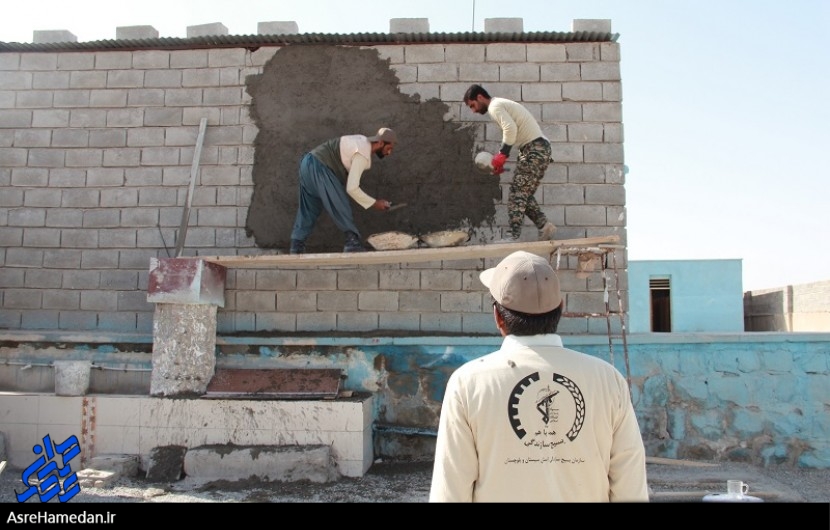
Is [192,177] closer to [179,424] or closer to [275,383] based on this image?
[275,383]

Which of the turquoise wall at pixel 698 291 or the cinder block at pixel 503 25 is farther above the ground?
the cinder block at pixel 503 25

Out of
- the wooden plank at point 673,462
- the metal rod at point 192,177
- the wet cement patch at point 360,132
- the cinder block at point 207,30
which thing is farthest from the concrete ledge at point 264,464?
the cinder block at point 207,30

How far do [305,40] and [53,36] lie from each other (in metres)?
2.80

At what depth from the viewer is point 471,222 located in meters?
6.36

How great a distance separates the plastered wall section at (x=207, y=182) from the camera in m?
6.35

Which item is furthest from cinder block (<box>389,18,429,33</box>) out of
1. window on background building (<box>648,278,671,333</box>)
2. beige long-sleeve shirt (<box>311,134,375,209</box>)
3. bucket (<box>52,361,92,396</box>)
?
window on background building (<box>648,278,671,333</box>)

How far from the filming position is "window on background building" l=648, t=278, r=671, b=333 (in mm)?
18875

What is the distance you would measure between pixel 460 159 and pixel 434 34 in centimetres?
131

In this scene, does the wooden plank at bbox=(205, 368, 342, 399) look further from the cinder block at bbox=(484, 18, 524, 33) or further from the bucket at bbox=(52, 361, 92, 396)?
the cinder block at bbox=(484, 18, 524, 33)

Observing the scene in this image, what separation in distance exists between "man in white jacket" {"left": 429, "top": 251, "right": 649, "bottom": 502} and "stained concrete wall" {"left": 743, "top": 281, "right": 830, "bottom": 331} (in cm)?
1413

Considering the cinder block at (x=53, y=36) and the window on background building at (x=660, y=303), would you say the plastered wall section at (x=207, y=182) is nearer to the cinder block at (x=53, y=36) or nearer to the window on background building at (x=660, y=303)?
the cinder block at (x=53, y=36)

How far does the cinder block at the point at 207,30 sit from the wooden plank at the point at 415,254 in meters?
2.52
